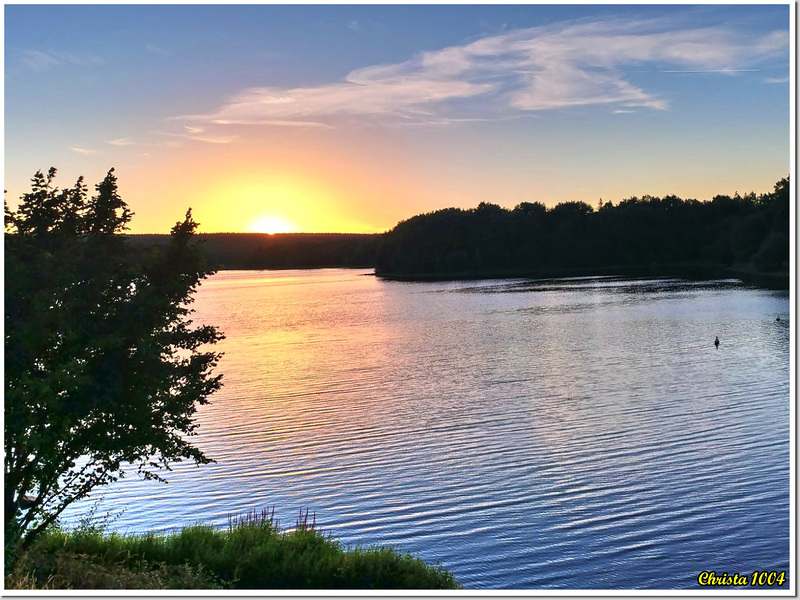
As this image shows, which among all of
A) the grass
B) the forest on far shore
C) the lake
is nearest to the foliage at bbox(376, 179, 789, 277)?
the forest on far shore

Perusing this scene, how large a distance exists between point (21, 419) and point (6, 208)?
354 centimetres

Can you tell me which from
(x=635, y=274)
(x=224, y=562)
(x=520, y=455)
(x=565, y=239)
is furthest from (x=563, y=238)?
(x=224, y=562)

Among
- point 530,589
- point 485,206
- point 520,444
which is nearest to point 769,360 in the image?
point 520,444

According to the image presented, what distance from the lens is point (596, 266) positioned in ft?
550

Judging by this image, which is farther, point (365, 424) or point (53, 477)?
point (365, 424)

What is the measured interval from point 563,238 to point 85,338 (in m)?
163

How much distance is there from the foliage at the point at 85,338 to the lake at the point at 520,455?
6.31 metres

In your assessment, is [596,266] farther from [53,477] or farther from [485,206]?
[53,477]

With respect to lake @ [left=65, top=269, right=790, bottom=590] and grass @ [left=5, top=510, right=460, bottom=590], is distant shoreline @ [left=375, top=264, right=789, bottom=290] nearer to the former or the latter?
lake @ [left=65, top=269, right=790, bottom=590]

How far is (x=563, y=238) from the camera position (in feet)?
557

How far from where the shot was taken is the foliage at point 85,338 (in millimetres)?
11977

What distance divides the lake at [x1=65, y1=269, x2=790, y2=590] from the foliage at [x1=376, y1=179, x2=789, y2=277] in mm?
97388

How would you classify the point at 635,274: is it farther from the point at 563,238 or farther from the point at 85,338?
the point at 85,338

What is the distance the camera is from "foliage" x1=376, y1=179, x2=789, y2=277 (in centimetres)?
14512
